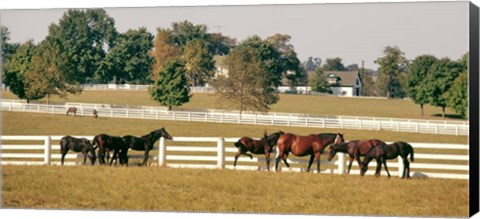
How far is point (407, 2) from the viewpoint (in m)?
18.7

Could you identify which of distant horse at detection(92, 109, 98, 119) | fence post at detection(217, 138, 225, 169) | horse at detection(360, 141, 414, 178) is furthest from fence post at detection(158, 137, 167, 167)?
horse at detection(360, 141, 414, 178)

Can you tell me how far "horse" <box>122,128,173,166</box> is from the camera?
839 inches

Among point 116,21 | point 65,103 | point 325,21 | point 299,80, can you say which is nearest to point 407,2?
point 325,21

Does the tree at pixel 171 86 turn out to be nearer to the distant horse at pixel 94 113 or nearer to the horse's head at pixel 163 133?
the horse's head at pixel 163 133

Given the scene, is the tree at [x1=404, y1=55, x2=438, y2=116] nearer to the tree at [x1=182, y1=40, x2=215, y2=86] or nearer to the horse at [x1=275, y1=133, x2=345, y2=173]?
the horse at [x1=275, y1=133, x2=345, y2=173]

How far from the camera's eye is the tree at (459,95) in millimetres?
18188

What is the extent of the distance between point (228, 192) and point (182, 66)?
10.2 feet

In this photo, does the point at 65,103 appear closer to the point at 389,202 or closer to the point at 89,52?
the point at 89,52

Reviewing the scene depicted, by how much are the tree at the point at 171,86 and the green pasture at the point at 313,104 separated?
0.62 feet

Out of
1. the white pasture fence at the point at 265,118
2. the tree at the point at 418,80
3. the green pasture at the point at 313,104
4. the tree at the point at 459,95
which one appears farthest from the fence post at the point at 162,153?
the tree at the point at 459,95

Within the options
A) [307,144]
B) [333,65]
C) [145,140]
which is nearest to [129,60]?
[145,140]

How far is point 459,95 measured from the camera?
18547 millimetres

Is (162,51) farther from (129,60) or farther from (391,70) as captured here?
(391,70)

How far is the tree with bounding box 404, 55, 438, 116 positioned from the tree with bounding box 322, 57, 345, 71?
133 centimetres
